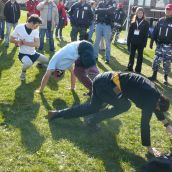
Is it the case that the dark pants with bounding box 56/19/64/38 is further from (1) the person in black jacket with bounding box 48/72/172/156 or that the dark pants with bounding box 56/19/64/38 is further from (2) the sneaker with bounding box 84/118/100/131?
(1) the person in black jacket with bounding box 48/72/172/156

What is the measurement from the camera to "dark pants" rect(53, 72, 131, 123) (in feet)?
18.0

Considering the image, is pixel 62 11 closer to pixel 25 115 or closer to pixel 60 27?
pixel 60 27

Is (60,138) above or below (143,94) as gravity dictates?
below

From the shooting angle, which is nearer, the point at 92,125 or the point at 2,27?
the point at 92,125

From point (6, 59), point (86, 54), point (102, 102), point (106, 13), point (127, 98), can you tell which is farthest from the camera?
point (106, 13)

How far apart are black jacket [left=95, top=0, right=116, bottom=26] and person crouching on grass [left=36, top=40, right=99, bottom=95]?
3.71 meters

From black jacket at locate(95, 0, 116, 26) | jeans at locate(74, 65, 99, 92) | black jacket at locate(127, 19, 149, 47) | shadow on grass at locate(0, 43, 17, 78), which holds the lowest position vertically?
shadow on grass at locate(0, 43, 17, 78)

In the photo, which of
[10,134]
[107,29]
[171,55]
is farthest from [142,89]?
[107,29]

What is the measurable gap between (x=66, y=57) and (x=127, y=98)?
1.94 m

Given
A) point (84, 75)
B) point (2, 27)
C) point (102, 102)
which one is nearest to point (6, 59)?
point (2, 27)

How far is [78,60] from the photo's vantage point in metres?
7.18

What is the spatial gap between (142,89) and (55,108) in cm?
252

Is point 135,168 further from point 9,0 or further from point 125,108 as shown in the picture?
point 9,0

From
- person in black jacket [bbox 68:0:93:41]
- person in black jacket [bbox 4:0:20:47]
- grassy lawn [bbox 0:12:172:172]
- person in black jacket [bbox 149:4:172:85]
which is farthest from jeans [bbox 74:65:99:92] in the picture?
person in black jacket [bbox 4:0:20:47]
